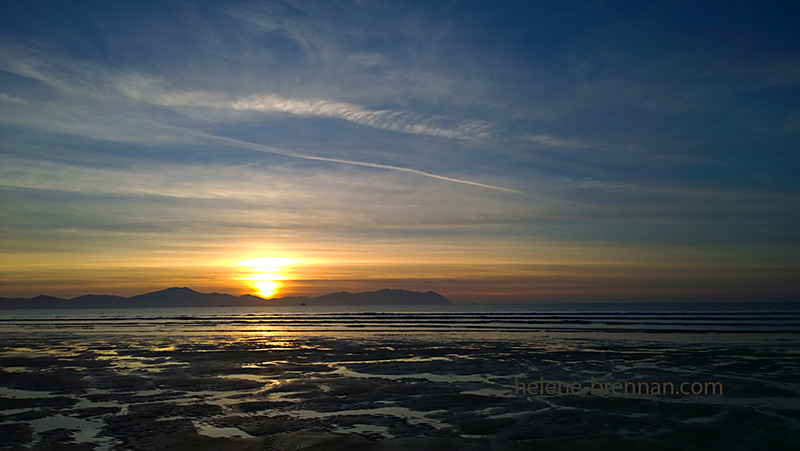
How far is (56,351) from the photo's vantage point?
3369 cm

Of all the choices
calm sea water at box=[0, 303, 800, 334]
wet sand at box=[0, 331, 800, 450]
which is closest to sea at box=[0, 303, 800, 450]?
wet sand at box=[0, 331, 800, 450]

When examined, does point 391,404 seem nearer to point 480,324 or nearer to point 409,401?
point 409,401

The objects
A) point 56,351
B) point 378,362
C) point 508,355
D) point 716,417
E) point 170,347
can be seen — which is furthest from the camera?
point 170,347

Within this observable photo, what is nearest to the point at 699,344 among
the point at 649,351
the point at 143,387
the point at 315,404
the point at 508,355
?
the point at 649,351

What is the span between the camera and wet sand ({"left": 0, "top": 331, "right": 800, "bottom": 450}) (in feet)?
37.3

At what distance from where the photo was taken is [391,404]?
15.2 m

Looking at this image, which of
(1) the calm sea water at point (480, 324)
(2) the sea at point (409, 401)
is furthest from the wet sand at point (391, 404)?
(1) the calm sea water at point (480, 324)

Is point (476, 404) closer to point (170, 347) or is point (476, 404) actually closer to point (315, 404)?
point (315, 404)

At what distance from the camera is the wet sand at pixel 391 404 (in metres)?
11.4

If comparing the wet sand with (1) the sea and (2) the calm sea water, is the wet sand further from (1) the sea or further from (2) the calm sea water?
(2) the calm sea water

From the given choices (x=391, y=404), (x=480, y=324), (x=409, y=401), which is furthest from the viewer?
(x=480, y=324)

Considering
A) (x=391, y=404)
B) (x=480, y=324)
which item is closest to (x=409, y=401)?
(x=391, y=404)

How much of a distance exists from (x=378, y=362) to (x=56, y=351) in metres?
23.8

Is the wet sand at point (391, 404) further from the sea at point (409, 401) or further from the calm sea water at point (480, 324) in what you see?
the calm sea water at point (480, 324)
